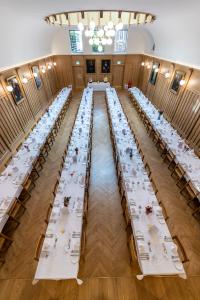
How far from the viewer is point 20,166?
6199mm

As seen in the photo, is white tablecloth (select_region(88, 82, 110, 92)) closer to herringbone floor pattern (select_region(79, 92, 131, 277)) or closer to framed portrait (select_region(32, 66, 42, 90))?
framed portrait (select_region(32, 66, 42, 90))

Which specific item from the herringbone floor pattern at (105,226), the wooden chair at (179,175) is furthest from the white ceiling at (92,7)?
the herringbone floor pattern at (105,226)

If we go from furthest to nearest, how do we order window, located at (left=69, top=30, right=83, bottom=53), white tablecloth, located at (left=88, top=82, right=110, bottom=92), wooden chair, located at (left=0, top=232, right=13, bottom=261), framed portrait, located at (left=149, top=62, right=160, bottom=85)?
white tablecloth, located at (left=88, top=82, right=110, bottom=92), window, located at (left=69, top=30, right=83, bottom=53), framed portrait, located at (left=149, top=62, right=160, bottom=85), wooden chair, located at (left=0, top=232, right=13, bottom=261)

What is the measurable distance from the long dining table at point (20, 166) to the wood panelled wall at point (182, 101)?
720 centimetres

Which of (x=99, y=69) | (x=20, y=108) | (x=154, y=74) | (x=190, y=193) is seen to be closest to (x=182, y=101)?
(x=154, y=74)

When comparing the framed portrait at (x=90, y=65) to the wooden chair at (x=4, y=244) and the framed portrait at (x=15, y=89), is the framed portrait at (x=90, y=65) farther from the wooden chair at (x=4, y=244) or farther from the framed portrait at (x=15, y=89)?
the wooden chair at (x=4, y=244)

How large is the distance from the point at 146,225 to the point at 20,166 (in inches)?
188

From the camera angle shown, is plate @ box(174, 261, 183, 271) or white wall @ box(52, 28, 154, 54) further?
white wall @ box(52, 28, 154, 54)

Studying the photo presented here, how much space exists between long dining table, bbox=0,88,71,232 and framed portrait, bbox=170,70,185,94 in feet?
24.7

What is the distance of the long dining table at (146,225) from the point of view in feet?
11.3

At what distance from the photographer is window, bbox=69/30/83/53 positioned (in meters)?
15.6

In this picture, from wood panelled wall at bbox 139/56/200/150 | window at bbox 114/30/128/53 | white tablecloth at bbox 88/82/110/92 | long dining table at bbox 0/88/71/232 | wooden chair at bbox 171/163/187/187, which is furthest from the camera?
white tablecloth at bbox 88/82/110/92

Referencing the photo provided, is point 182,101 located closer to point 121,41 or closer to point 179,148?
point 179,148

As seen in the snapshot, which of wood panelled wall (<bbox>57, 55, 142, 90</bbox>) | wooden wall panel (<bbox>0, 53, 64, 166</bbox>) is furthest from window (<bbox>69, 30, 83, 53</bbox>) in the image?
wooden wall panel (<bbox>0, 53, 64, 166</bbox>)
